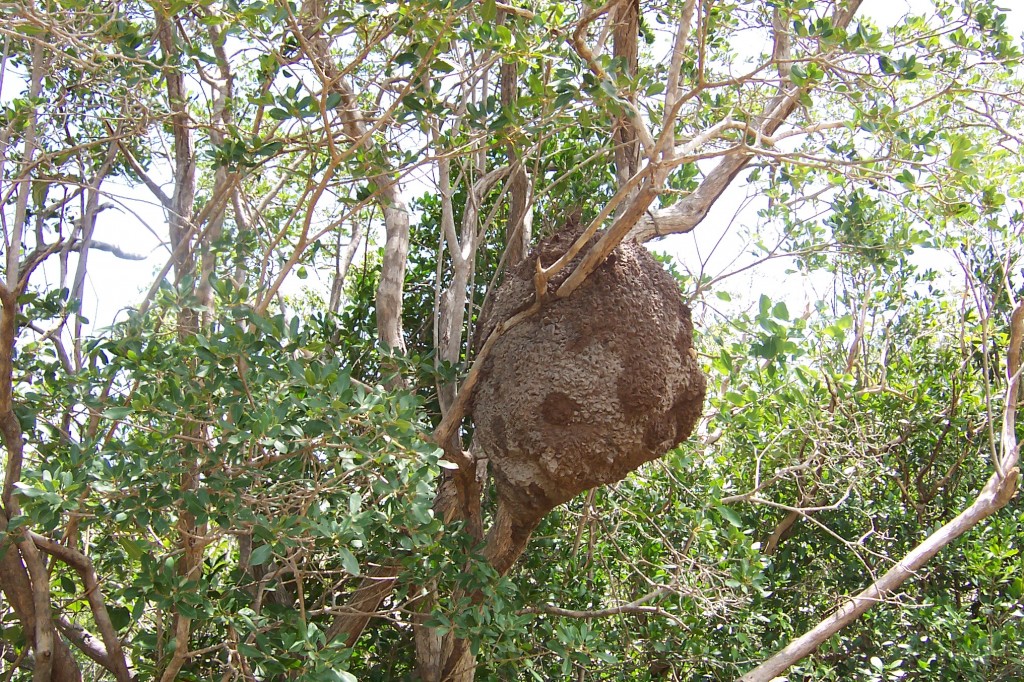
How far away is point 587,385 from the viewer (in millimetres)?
4160

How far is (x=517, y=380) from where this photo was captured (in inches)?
169

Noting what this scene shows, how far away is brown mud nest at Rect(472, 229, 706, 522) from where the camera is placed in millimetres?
4156

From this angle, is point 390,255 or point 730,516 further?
point 390,255

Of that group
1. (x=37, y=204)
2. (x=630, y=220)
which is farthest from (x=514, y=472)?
(x=37, y=204)

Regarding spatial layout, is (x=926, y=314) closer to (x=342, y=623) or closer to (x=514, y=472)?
(x=514, y=472)

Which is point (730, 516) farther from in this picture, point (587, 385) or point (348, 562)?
point (348, 562)

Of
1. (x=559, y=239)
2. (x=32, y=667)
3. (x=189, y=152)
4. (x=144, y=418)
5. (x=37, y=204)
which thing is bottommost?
(x=32, y=667)

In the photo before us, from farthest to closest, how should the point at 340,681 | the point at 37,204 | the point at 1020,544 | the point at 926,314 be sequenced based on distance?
the point at 926,314 → the point at 1020,544 → the point at 37,204 → the point at 340,681

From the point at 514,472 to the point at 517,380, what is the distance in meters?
0.41

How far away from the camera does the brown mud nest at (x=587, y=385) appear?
Answer: 416 cm

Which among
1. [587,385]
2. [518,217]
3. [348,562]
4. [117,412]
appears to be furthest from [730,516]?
[117,412]

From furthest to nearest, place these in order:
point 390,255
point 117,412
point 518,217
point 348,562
Result: point 518,217, point 390,255, point 117,412, point 348,562

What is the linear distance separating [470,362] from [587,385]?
1280 mm

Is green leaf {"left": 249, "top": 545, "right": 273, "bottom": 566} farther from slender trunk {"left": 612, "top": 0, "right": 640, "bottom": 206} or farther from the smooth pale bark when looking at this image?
slender trunk {"left": 612, "top": 0, "right": 640, "bottom": 206}
